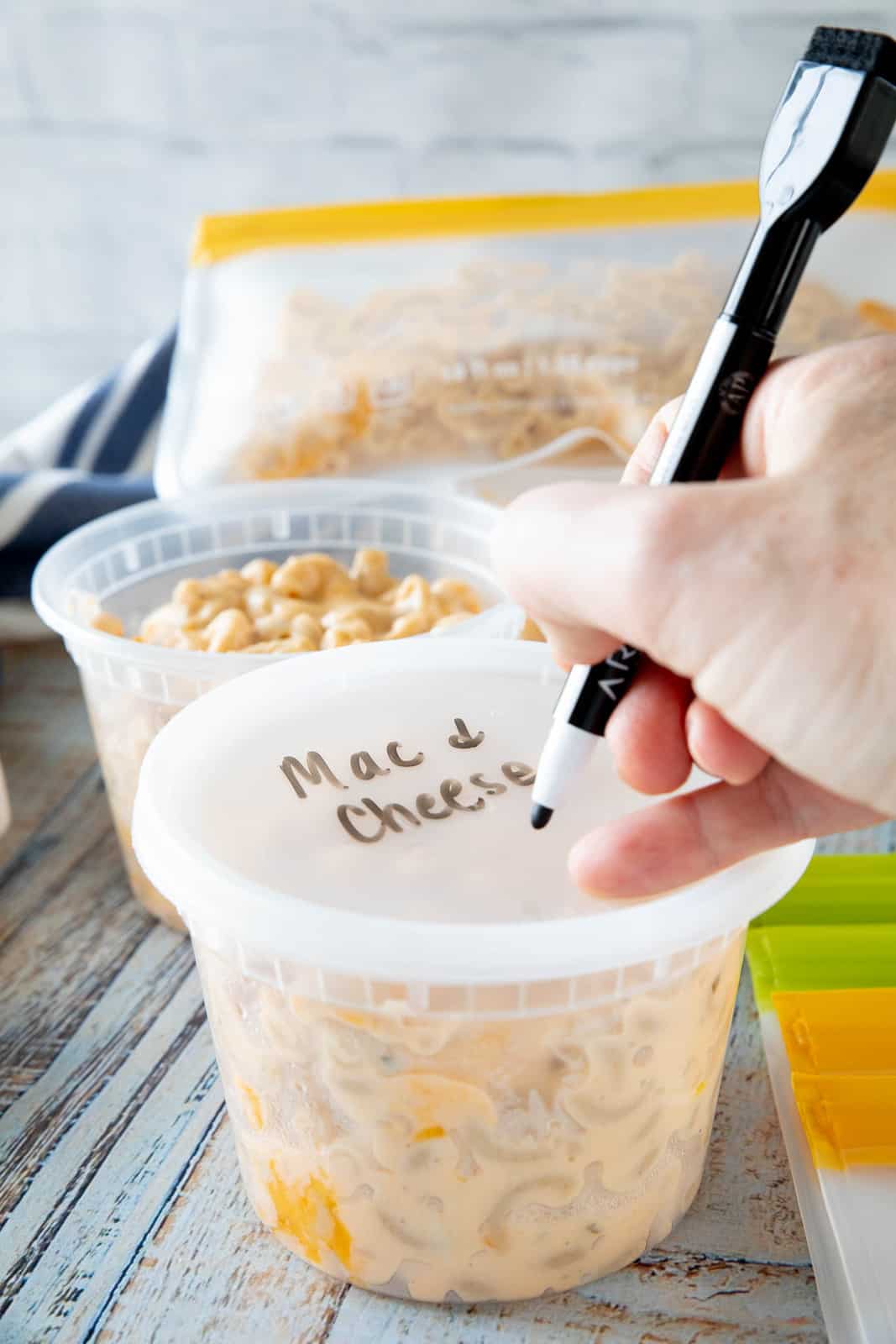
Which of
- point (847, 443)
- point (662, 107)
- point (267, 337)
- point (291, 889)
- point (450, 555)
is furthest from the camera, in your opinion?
point (662, 107)

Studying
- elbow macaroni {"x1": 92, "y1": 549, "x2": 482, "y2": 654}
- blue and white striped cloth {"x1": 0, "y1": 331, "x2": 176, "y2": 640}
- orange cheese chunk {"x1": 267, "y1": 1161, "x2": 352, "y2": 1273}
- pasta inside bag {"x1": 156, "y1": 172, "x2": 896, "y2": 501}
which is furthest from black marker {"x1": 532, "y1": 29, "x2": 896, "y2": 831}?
blue and white striped cloth {"x1": 0, "y1": 331, "x2": 176, "y2": 640}

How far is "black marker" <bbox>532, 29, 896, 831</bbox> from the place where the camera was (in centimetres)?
43

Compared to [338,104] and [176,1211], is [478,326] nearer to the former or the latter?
[338,104]

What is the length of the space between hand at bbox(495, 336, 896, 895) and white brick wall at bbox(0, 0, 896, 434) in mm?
913

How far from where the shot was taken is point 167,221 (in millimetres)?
1434

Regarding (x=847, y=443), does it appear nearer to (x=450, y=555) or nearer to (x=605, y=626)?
(x=605, y=626)

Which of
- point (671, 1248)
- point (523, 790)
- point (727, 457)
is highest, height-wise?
point (727, 457)

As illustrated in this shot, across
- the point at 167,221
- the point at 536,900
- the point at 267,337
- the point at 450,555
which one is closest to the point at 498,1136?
the point at 536,900

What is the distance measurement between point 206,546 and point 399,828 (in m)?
0.50

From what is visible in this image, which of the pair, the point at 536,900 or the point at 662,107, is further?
the point at 662,107

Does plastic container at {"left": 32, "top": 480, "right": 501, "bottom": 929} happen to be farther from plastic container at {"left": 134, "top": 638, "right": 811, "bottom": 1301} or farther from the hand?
the hand

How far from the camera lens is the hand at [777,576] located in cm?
40

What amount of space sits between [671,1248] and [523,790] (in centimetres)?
21

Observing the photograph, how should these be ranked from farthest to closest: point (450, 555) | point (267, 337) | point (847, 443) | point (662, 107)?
point (662, 107) → point (267, 337) → point (450, 555) → point (847, 443)
